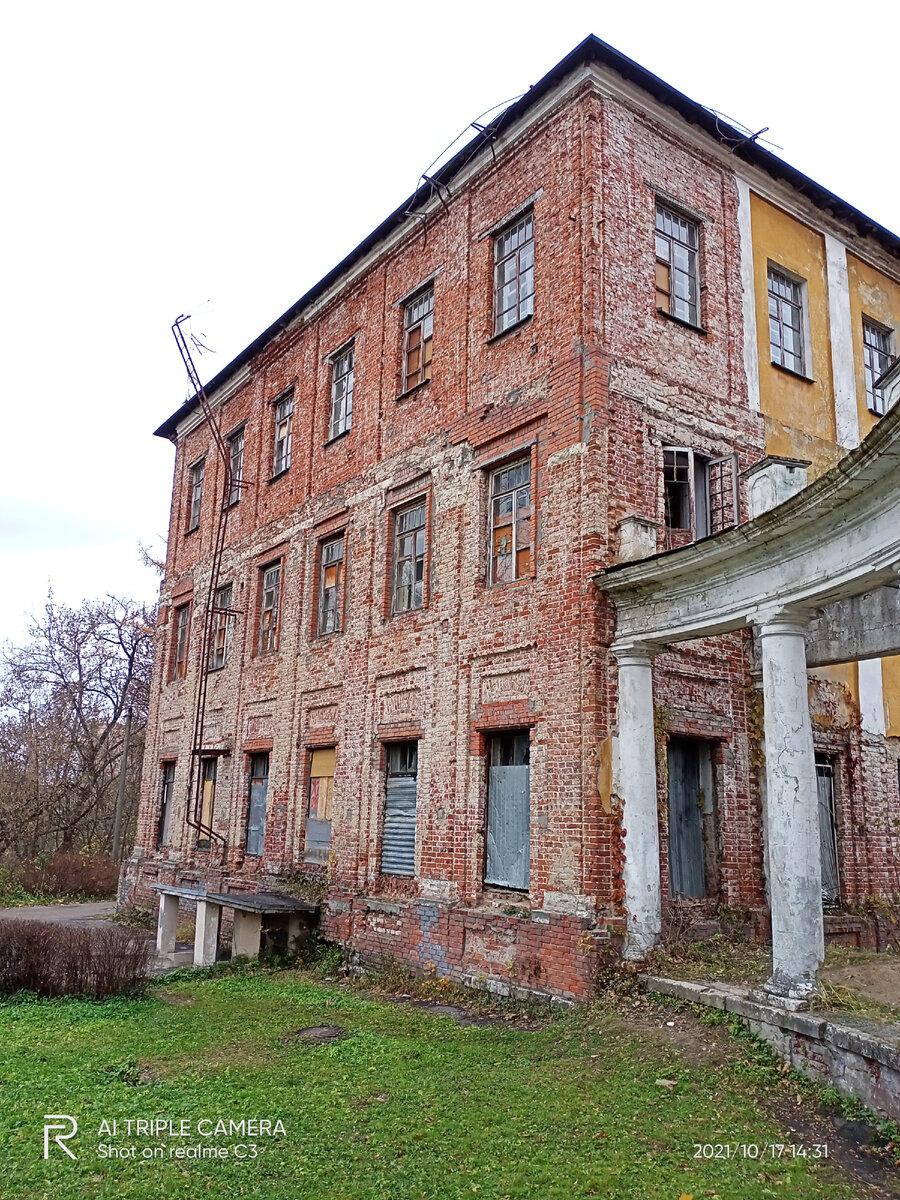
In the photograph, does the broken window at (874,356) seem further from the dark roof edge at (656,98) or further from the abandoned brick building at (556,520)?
the dark roof edge at (656,98)

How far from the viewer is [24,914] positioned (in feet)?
62.7

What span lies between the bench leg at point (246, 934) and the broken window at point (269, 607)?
4.89 m

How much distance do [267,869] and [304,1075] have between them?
743cm

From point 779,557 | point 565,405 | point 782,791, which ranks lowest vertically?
point 782,791

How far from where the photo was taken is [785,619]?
7.92 m

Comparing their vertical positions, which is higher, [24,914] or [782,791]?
[782,791]

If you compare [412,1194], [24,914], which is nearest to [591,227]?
[412,1194]

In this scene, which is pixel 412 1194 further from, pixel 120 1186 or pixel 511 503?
pixel 511 503

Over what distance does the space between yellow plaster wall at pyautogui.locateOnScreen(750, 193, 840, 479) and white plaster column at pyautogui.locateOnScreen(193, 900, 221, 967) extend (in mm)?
9777

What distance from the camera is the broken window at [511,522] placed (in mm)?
10867

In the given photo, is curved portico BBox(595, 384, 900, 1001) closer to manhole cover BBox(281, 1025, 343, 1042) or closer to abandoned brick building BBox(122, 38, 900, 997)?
abandoned brick building BBox(122, 38, 900, 997)

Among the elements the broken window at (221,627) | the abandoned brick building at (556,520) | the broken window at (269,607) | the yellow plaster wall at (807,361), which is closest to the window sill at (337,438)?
the abandoned brick building at (556,520)

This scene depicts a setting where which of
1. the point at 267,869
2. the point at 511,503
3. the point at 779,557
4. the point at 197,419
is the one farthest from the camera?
the point at 197,419
